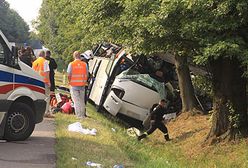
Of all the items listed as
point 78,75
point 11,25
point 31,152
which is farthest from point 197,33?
point 11,25

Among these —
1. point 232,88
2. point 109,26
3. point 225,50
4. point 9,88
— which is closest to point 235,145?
point 232,88

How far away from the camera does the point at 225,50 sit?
27.8 feet

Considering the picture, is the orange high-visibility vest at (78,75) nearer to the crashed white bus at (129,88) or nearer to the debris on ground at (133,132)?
the crashed white bus at (129,88)

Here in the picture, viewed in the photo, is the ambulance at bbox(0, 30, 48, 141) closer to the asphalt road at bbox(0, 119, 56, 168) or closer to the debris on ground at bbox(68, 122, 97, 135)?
the asphalt road at bbox(0, 119, 56, 168)

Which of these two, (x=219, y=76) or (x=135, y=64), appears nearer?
(x=219, y=76)

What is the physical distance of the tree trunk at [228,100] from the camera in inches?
427

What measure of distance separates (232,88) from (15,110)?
4.69 m

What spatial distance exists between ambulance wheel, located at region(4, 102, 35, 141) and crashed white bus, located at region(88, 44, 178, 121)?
5.08 meters

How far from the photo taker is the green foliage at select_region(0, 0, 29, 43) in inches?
4176

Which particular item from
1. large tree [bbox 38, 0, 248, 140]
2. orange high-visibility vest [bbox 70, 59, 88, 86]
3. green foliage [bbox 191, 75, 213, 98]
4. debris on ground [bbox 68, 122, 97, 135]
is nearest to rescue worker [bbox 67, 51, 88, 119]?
orange high-visibility vest [bbox 70, 59, 88, 86]

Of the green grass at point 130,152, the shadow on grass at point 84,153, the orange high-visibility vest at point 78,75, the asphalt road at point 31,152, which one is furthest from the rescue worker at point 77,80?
the shadow on grass at point 84,153

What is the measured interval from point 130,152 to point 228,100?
2546 millimetres

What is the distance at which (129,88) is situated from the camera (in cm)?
1427

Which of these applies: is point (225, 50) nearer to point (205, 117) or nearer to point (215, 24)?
point (215, 24)
